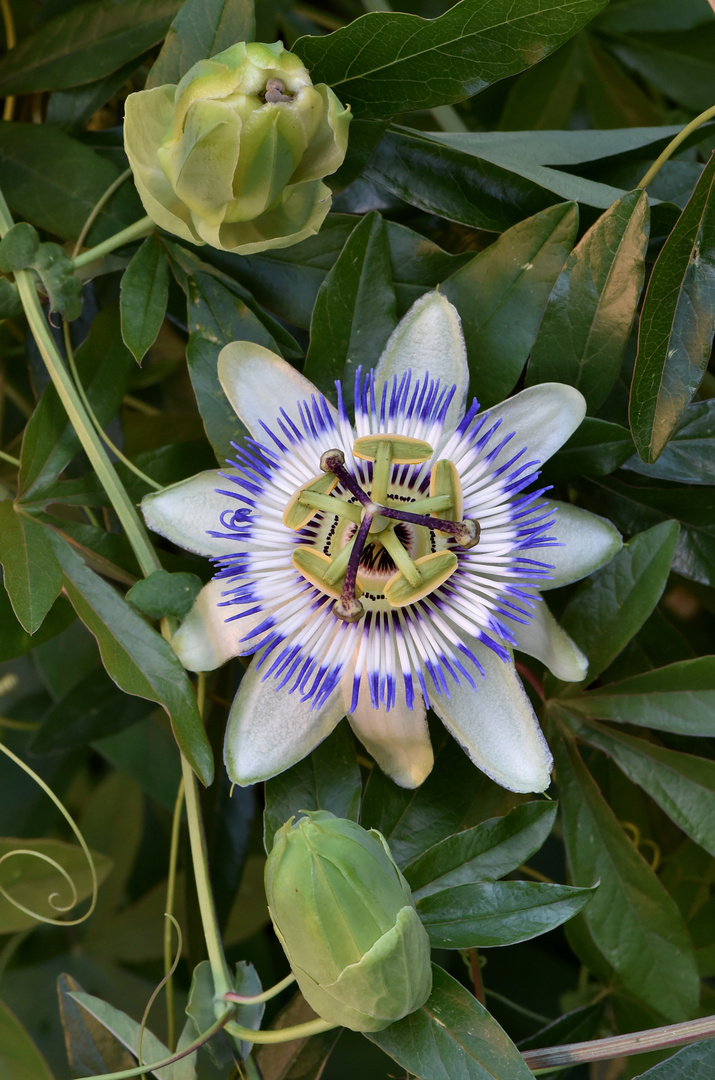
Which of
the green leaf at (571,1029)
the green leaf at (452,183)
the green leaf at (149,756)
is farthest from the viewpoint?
the green leaf at (149,756)

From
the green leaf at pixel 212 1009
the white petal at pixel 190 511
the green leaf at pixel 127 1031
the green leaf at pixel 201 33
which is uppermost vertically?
the green leaf at pixel 201 33

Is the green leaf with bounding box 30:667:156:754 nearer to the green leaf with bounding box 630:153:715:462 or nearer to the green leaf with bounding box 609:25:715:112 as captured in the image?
the green leaf with bounding box 630:153:715:462

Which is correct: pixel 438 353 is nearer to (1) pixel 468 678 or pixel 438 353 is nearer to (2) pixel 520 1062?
(1) pixel 468 678

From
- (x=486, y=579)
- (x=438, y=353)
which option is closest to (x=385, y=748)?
(x=486, y=579)

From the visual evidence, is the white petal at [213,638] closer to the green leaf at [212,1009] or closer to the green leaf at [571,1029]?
the green leaf at [212,1009]

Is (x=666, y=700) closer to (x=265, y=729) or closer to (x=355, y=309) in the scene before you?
(x=265, y=729)

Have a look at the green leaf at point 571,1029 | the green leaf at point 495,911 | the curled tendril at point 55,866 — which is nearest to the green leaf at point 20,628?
the curled tendril at point 55,866

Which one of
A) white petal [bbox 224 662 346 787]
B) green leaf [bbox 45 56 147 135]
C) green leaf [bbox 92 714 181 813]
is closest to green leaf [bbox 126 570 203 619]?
white petal [bbox 224 662 346 787]

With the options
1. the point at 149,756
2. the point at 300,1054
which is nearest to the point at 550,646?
the point at 300,1054
